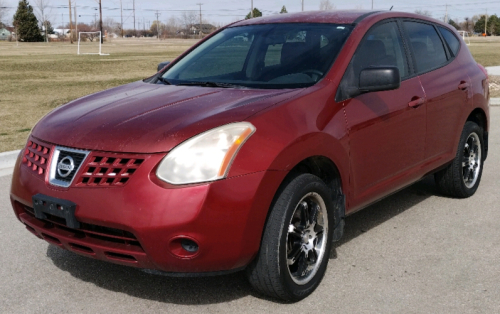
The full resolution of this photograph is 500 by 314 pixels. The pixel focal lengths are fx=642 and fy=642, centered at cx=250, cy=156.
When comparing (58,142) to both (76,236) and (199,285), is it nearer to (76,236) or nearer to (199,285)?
(76,236)

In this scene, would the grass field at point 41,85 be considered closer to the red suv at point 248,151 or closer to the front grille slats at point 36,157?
the front grille slats at point 36,157

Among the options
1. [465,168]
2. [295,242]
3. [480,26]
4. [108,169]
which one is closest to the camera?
[108,169]

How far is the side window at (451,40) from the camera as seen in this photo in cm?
568

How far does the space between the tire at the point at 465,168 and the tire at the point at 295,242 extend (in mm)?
2236

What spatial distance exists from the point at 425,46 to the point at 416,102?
725 mm

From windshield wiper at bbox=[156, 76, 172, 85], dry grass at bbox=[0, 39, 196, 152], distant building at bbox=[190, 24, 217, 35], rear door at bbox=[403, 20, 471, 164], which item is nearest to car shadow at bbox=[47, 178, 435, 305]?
rear door at bbox=[403, 20, 471, 164]

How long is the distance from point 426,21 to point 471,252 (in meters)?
2.06

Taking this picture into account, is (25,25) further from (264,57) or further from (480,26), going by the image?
(480,26)

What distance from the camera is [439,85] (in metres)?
5.13

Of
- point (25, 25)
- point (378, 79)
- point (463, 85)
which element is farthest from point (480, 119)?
point (25, 25)

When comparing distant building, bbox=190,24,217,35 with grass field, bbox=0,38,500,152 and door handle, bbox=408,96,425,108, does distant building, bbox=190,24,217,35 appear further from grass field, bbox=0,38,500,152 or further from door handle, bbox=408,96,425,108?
door handle, bbox=408,96,425,108

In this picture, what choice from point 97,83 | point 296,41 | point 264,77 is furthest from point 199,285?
point 97,83

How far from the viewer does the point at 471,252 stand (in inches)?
178

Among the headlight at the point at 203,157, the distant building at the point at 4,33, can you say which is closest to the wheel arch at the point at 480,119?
the headlight at the point at 203,157
